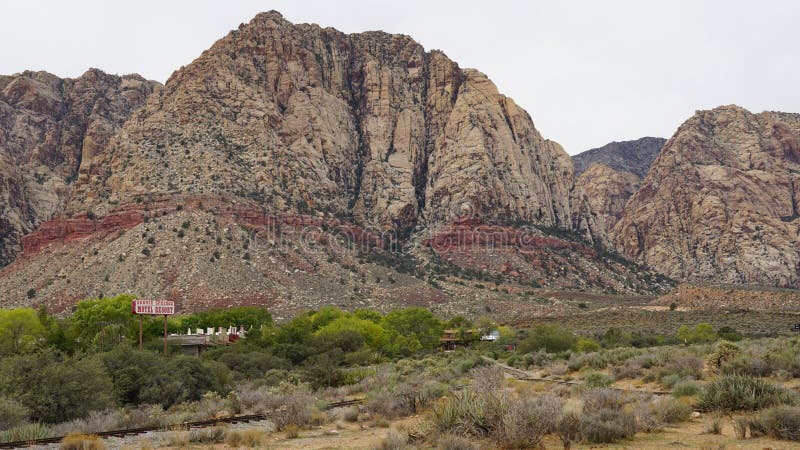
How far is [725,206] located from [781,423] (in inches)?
7009

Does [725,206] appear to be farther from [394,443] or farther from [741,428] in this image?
[394,443]

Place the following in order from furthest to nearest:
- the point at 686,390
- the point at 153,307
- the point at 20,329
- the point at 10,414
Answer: the point at 20,329, the point at 153,307, the point at 686,390, the point at 10,414

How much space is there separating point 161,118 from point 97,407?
342 ft

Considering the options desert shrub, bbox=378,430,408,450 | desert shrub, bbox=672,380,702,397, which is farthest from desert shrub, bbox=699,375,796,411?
desert shrub, bbox=378,430,408,450

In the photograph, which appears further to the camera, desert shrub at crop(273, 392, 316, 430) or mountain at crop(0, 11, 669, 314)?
mountain at crop(0, 11, 669, 314)

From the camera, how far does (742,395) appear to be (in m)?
17.9

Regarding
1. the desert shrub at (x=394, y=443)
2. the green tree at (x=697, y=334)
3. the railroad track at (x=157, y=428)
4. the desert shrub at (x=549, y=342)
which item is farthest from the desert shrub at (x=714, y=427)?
the green tree at (x=697, y=334)

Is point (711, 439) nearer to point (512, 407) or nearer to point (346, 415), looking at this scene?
point (512, 407)

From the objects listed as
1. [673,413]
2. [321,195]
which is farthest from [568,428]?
[321,195]

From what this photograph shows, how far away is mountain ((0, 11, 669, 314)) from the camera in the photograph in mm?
93950

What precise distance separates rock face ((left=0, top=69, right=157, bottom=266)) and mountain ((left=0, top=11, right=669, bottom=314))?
30.4 metres

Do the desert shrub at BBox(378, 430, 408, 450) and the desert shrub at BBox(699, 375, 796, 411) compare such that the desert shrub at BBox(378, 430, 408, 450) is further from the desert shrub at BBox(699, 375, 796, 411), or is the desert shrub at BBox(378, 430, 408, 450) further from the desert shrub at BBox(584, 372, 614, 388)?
the desert shrub at BBox(584, 372, 614, 388)

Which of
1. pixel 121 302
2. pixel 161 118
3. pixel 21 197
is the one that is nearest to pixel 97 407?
pixel 121 302

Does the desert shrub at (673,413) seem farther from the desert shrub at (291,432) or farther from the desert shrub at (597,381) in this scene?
the desert shrub at (291,432)
